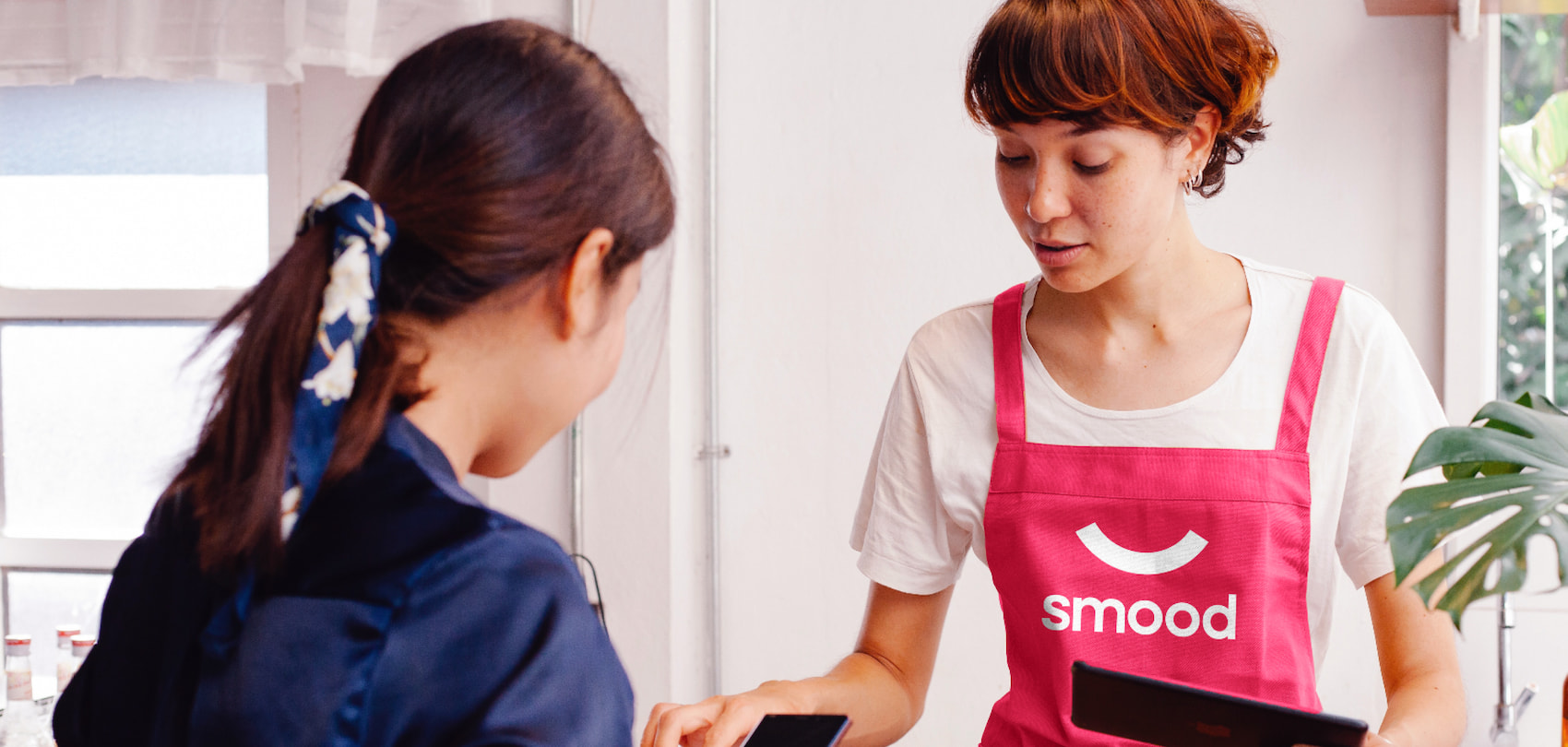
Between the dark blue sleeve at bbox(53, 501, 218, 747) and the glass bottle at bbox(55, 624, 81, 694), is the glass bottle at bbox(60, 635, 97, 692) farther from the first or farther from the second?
the dark blue sleeve at bbox(53, 501, 218, 747)

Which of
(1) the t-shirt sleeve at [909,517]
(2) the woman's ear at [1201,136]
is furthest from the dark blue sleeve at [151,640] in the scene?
(2) the woman's ear at [1201,136]

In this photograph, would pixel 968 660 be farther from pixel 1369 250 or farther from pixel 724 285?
pixel 1369 250

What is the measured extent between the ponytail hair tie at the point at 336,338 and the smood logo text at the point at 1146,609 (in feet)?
2.45

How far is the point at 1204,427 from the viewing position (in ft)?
3.83

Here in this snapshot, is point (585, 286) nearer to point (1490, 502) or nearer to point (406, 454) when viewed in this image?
point (406, 454)

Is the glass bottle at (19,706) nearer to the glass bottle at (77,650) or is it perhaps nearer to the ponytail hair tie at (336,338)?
the glass bottle at (77,650)

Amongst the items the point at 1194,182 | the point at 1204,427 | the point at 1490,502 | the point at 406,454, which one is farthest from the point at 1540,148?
the point at 406,454

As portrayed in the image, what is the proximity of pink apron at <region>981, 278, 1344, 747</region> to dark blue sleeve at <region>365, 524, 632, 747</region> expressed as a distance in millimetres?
665

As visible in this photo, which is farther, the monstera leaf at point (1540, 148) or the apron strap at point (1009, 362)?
the monstera leaf at point (1540, 148)

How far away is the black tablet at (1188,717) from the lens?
2.58ft

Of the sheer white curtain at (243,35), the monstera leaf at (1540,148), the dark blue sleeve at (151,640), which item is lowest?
the dark blue sleeve at (151,640)

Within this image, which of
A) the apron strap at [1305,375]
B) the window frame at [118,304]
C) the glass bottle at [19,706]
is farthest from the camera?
the window frame at [118,304]

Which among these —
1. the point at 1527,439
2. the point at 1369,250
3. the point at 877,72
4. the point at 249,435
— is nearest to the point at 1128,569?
the point at 1527,439

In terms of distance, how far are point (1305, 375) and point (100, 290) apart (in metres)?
2.05
